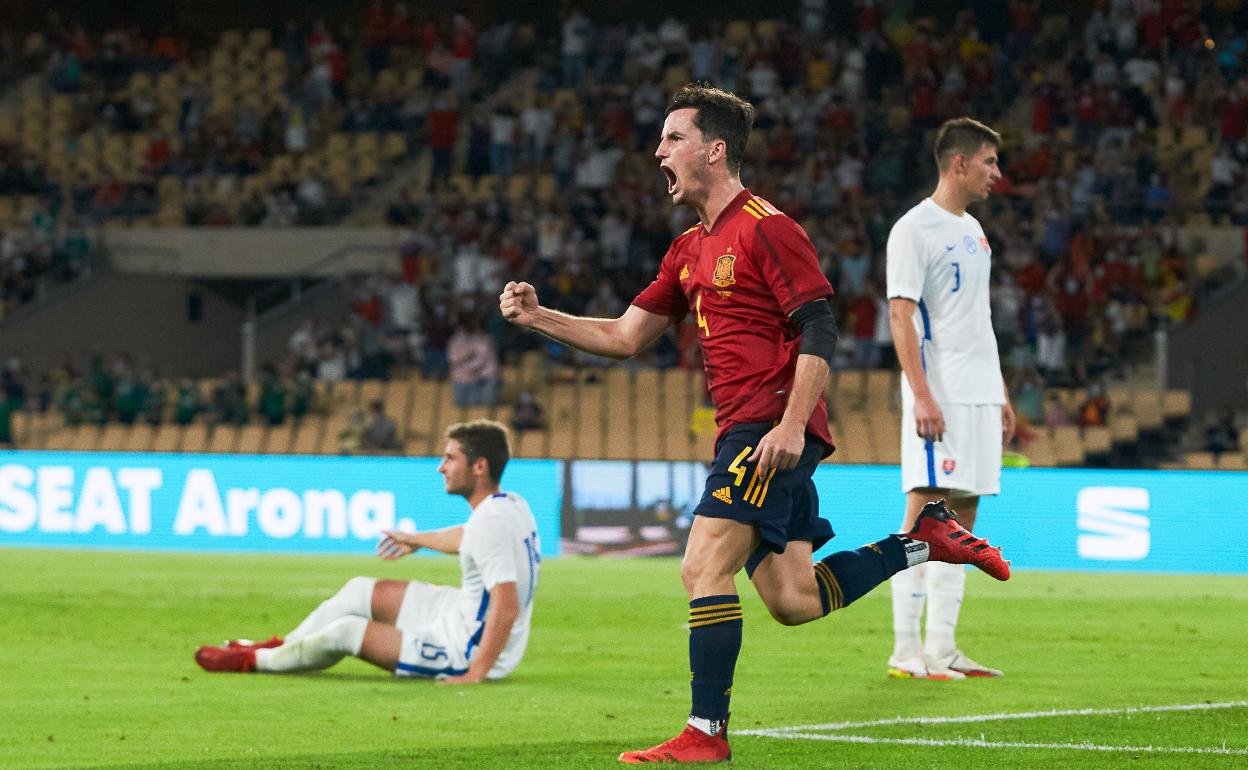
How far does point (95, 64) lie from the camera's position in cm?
3303

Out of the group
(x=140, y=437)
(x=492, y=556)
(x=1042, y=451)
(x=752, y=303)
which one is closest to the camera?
(x=752, y=303)

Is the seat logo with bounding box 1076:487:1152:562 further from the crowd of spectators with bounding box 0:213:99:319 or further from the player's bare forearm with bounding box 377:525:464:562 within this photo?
the crowd of spectators with bounding box 0:213:99:319

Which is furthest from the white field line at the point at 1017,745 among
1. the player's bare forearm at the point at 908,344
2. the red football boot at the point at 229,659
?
the red football boot at the point at 229,659

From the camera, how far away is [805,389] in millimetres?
6203

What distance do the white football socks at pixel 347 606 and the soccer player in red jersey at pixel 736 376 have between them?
2943mm

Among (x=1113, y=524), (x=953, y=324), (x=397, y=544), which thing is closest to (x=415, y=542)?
(x=397, y=544)

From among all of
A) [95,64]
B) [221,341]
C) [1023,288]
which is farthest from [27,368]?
[1023,288]

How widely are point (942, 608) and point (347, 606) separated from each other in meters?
2.74

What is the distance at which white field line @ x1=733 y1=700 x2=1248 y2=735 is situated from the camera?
294 inches

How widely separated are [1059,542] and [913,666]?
352 inches

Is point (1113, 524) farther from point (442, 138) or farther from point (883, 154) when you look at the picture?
point (442, 138)

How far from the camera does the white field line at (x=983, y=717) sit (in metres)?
7.46

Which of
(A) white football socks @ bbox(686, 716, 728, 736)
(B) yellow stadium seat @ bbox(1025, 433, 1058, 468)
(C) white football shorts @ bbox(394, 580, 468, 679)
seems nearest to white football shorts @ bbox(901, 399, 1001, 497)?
(C) white football shorts @ bbox(394, 580, 468, 679)

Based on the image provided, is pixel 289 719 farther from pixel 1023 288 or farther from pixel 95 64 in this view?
pixel 95 64
